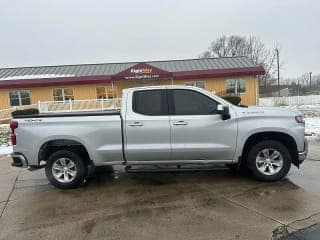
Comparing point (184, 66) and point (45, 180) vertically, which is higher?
point (184, 66)

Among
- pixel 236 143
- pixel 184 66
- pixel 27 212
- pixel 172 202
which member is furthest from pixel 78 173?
pixel 184 66

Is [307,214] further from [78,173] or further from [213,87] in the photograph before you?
[213,87]

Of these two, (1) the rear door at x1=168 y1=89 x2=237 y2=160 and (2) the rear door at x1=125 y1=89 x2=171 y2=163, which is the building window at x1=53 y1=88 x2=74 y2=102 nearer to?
(2) the rear door at x1=125 y1=89 x2=171 y2=163

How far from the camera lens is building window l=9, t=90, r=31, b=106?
2573cm

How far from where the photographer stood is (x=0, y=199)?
5852 millimetres

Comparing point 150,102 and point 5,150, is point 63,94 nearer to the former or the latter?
Answer: point 5,150

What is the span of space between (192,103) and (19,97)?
23.0 metres

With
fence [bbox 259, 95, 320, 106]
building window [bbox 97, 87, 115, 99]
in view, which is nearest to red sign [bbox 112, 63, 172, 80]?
building window [bbox 97, 87, 115, 99]

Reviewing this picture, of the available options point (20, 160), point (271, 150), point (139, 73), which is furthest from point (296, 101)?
point (20, 160)

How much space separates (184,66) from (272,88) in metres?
37.0

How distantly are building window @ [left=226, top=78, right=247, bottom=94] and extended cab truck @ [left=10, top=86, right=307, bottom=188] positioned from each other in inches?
801

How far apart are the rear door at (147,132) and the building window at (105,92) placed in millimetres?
20549

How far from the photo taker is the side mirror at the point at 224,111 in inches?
227

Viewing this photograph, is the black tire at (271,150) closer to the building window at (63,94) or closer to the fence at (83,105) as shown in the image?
the fence at (83,105)
